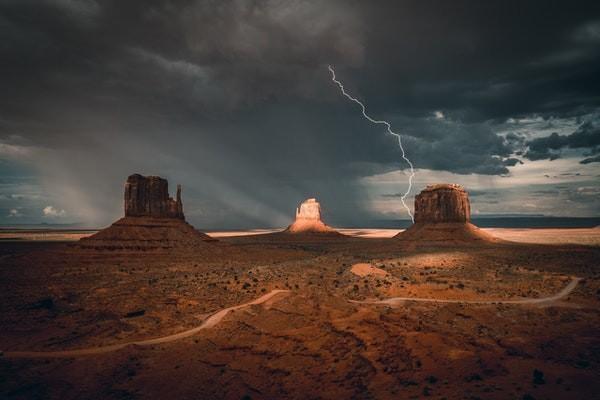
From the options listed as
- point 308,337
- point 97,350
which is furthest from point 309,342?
point 97,350

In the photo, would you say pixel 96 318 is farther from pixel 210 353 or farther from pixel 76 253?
pixel 76 253

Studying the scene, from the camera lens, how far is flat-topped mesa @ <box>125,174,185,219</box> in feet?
247

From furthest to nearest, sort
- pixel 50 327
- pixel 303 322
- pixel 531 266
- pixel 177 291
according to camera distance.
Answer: pixel 531 266, pixel 177 291, pixel 50 327, pixel 303 322

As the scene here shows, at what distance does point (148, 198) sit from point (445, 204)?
74.3m

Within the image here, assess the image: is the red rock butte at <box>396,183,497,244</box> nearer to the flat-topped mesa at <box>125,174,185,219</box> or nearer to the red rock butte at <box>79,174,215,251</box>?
the red rock butte at <box>79,174,215,251</box>

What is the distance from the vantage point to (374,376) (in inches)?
599

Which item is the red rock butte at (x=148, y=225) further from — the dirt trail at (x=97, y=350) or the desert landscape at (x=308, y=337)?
the dirt trail at (x=97, y=350)

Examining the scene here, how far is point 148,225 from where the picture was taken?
2913 inches

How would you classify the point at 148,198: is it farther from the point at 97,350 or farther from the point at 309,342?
the point at 309,342

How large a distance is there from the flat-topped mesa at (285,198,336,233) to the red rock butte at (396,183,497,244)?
61441 mm

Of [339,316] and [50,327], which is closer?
[339,316]

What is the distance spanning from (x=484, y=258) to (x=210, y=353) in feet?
175

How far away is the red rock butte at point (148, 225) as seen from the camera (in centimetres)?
6762

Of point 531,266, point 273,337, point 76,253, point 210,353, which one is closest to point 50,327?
point 210,353
